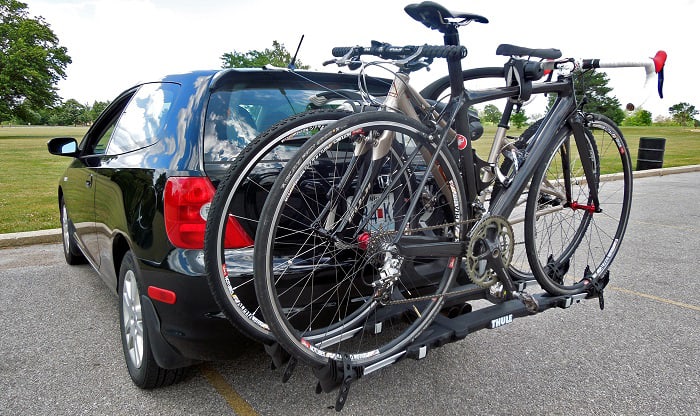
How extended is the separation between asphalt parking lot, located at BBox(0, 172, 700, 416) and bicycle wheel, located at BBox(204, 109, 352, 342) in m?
0.30

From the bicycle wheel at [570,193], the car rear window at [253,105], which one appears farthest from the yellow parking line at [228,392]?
the bicycle wheel at [570,193]

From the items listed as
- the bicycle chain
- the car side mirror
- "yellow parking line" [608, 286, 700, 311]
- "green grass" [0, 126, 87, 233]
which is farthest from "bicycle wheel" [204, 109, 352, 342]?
"green grass" [0, 126, 87, 233]

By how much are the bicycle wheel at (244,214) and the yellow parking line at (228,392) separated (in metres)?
0.51

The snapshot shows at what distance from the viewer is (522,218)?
3084mm

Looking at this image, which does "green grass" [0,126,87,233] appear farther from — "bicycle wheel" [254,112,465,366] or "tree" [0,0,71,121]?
"tree" [0,0,71,121]

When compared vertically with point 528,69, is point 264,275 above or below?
below

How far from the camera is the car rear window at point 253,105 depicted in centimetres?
247

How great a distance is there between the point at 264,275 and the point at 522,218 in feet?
5.87

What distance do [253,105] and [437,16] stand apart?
1.03 m

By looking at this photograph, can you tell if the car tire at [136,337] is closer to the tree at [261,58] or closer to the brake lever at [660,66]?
the brake lever at [660,66]

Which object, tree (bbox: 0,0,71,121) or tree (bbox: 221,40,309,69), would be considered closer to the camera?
tree (bbox: 221,40,309,69)

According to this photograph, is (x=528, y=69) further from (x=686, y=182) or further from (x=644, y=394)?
(x=686, y=182)

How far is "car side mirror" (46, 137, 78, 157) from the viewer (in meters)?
3.88

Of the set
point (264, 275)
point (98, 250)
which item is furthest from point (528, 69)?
point (98, 250)
